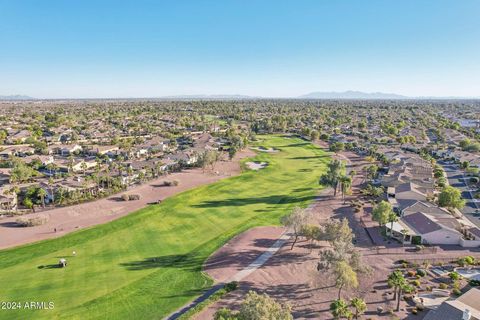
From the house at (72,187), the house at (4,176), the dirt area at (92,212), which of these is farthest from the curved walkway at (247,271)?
the house at (4,176)

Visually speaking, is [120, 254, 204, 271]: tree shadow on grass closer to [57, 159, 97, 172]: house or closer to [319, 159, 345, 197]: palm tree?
[319, 159, 345, 197]: palm tree

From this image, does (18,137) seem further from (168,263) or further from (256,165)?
(168,263)

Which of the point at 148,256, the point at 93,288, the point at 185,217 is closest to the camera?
the point at 93,288

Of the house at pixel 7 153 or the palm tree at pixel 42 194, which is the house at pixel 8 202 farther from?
the house at pixel 7 153

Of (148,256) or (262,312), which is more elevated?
(262,312)

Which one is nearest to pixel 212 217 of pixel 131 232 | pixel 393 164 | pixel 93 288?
pixel 131 232

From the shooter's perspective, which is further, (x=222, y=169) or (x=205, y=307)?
(x=222, y=169)

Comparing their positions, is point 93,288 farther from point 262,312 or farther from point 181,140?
point 181,140
